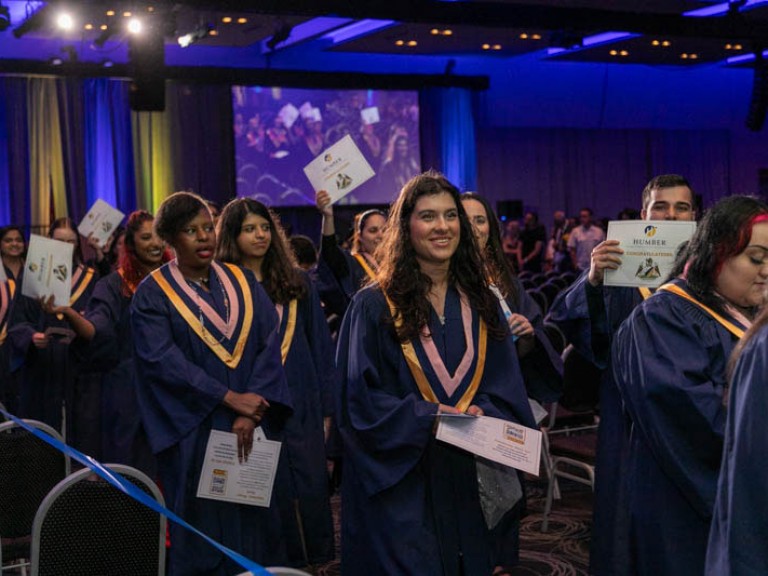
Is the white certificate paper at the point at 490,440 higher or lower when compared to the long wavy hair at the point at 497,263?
lower

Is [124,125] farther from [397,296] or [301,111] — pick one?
[397,296]

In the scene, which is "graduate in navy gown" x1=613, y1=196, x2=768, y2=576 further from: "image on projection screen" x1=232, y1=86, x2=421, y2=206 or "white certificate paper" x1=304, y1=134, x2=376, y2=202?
"image on projection screen" x1=232, y1=86, x2=421, y2=206

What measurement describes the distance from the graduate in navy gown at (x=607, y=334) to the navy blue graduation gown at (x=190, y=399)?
1203 millimetres

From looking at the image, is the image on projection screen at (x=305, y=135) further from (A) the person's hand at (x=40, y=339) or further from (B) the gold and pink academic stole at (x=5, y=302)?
(A) the person's hand at (x=40, y=339)

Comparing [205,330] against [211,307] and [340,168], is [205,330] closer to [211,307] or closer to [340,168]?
[211,307]

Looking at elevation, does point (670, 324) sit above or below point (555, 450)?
above

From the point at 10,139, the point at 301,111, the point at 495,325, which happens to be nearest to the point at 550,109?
the point at 301,111

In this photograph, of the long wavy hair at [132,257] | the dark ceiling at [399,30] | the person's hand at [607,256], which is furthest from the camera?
the dark ceiling at [399,30]

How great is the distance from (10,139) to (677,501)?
49.8ft

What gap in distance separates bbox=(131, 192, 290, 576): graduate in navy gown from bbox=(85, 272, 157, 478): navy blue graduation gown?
1498 millimetres

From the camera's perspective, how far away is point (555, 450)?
564 cm

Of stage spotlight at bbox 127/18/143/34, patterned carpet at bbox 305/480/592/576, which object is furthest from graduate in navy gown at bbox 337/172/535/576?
stage spotlight at bbox 127/18/143/34

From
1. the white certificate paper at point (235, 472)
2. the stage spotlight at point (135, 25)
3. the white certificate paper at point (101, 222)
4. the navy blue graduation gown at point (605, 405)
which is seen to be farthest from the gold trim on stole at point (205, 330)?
the stage spotlight at point (135, 25)

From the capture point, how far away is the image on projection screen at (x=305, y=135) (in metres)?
18.6
